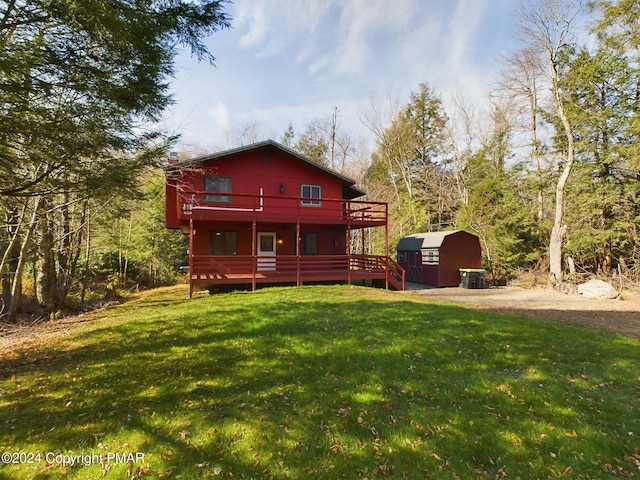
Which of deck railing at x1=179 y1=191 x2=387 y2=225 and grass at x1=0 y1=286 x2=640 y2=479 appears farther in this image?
deck railing at x1=179 y1=191 x2=387 y2=225

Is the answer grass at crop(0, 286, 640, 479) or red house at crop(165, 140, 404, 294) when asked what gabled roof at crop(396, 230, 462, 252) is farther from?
grass at crop(0, 286, 640, 479)

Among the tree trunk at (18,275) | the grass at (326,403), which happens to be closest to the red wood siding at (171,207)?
the tree trunk at (18,275)

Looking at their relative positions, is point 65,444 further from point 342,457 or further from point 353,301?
point 353,301

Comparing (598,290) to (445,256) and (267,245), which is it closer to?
(445,256)

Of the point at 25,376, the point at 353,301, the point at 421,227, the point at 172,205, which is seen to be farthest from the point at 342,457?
the point at 421,227

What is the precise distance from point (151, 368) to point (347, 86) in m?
26.5

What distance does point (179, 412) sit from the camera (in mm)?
3453

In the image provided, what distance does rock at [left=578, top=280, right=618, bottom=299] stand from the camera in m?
12.4

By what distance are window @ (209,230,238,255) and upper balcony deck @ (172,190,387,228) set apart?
54.5 inches

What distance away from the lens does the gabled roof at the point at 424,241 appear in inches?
677

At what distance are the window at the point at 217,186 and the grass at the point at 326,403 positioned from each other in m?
8.34

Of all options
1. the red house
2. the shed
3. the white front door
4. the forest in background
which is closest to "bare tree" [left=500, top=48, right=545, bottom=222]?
the forest in background

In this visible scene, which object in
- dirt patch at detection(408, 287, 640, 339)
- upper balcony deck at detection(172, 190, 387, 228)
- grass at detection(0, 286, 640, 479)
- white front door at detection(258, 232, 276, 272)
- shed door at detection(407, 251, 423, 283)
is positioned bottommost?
dirt patch at detection(408, 287, 640, 339)

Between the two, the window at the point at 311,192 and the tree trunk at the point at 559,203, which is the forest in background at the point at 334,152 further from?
the window at the point at 311,192
